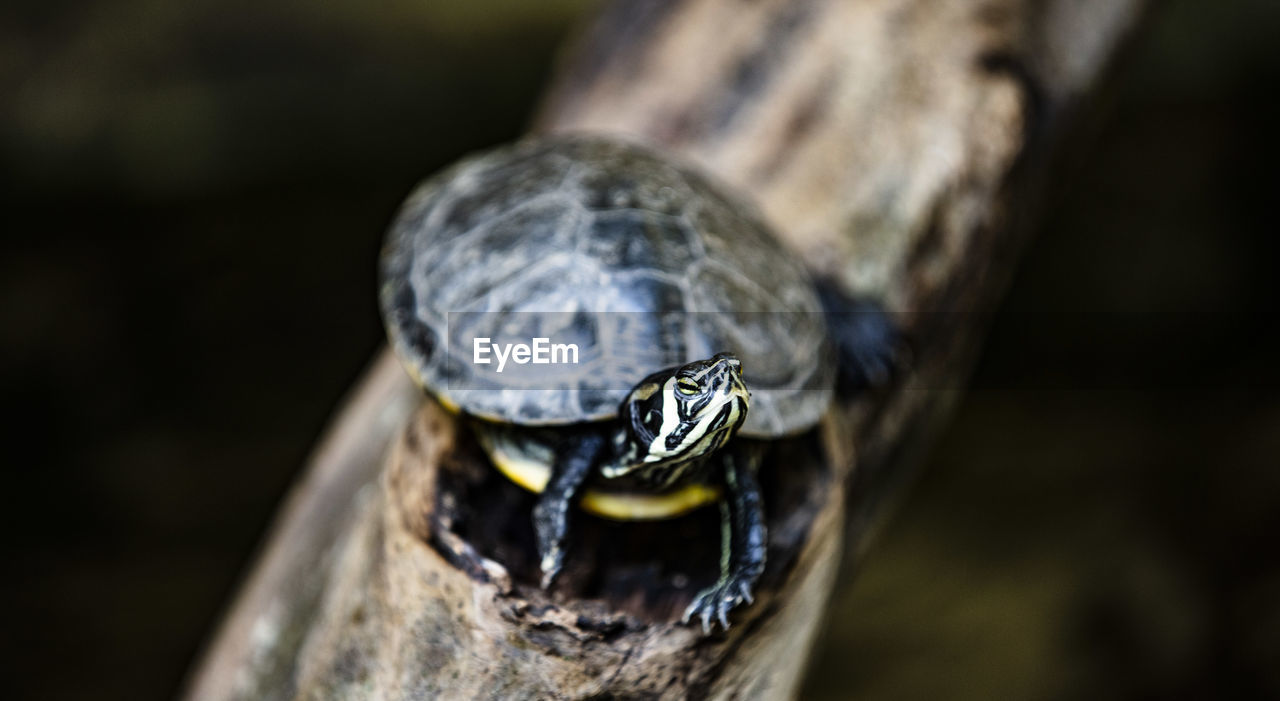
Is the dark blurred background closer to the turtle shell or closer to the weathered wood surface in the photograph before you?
the weathered wood surface

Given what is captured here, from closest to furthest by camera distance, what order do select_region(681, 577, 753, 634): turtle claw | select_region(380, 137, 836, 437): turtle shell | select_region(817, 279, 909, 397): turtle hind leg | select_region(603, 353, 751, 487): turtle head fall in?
select_region(603, 353, 751, 487): turtle head, select_region(681, 577, 753, 634): turtle claw, select_region(380, 137, 836, 437): turtle shell, select_region(817, 279, 909, 397): turtle hind leg

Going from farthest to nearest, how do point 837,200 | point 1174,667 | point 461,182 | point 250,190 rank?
point 1174,667 < point 250,190 < point 837,200 < point 461,182

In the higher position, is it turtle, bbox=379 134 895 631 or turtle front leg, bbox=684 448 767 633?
turtle, bbox=379 134 895 631

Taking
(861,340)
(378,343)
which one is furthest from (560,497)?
(378,343)

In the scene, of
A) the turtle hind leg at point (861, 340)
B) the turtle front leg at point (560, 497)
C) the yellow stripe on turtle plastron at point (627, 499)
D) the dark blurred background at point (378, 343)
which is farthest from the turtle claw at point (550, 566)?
the dark blurred background at point (378, 343)

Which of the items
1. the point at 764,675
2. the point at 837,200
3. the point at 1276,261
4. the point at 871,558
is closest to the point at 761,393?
the point at 764,675

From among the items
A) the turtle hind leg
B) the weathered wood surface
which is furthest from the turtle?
the turtle hind leg

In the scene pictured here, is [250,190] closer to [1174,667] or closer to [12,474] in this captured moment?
[12,474]
